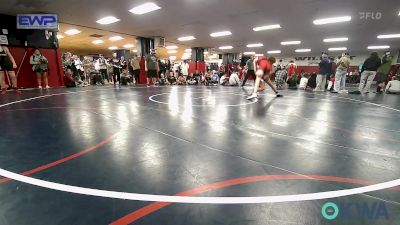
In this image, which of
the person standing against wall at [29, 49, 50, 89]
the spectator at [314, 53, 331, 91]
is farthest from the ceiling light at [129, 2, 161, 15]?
the spectator at [314, 53, 331, 91]

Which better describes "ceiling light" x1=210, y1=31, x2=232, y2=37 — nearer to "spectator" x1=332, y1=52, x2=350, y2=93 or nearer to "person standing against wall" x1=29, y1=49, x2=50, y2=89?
"spectator" x1=332, y1=52, x2=350, y2=93

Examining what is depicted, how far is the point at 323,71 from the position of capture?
11.5 metres

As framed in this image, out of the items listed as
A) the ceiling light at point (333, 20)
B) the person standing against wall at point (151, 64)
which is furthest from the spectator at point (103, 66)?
the ceiling light at point (333, 20)

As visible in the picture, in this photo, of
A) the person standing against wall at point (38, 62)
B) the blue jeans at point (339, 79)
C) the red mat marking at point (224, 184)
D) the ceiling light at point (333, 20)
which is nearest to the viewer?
the red mat marking at point (224, 184)

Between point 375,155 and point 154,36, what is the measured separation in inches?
671

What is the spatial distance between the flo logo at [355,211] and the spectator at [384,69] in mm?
12105

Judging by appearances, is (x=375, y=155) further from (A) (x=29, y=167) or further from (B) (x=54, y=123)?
(B) (x=54, y=123)

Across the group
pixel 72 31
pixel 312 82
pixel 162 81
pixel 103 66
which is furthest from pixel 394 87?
pixel 72 31

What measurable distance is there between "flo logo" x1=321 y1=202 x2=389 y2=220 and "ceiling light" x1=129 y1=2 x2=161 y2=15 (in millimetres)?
10030

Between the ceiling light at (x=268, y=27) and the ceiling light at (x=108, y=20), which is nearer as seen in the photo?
the ceiling light at (x=108, y=20)

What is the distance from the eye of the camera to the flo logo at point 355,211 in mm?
1491

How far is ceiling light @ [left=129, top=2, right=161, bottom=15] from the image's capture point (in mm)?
9774

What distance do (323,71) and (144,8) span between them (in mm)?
9411

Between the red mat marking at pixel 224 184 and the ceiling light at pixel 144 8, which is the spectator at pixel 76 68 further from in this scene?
the red mat marking at pixel 224 184
